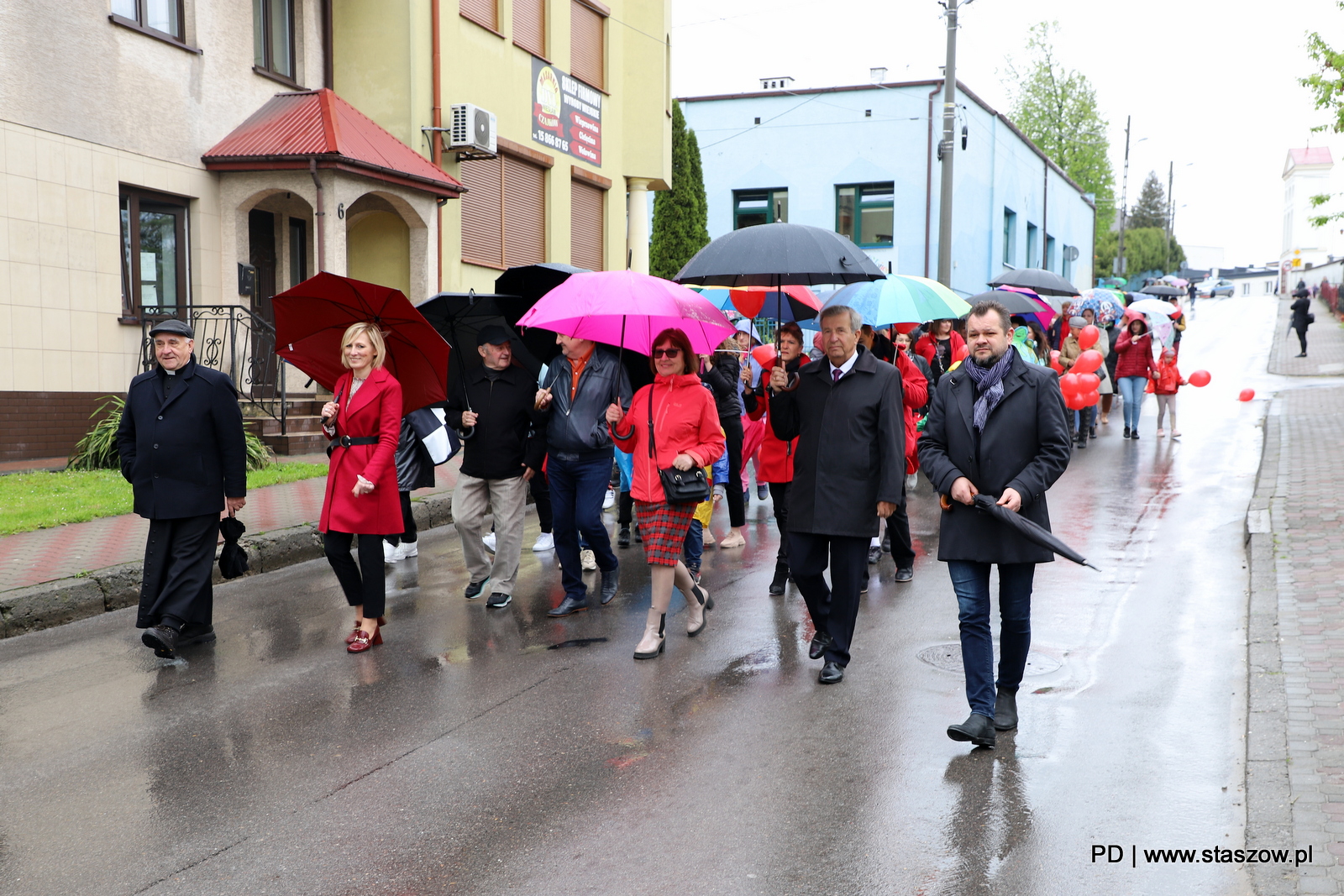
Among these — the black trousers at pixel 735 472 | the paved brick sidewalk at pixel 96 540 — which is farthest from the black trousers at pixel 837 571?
the paved brick sidewalk at pixel 96 540

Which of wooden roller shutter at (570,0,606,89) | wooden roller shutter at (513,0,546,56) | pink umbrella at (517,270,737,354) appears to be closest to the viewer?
pink umbrella at (517,270,737,354)

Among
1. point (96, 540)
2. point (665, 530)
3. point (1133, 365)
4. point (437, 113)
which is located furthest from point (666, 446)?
point (1133, 365)

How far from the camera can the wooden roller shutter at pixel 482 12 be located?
57.0 ft

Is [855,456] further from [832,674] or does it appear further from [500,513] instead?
[500,513]

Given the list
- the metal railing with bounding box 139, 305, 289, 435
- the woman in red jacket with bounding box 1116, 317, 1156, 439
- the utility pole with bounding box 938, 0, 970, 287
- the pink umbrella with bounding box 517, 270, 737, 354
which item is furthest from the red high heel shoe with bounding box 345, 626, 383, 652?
the utility pole with bounding box 938, 0, 970, 287

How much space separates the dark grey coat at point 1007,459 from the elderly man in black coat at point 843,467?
2.22ft

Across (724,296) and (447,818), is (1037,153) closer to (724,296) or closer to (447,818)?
(724,296)

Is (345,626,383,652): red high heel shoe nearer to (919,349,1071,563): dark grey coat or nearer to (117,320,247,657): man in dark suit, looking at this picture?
(117,320,247,657): man in dark suit

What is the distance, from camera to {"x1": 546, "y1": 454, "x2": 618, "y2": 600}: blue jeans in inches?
284

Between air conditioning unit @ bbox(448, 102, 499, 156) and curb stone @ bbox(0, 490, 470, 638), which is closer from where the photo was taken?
curb stone @ bbox(0, 490, 470, 638)

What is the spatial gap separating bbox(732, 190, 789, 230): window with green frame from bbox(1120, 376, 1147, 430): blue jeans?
60.5 ft

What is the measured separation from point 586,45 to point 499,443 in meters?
15.9

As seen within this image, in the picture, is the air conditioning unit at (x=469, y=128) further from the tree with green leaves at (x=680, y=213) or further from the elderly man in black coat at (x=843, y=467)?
the tree with green leaves at (x=680, y=213)

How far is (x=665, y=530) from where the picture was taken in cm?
632
